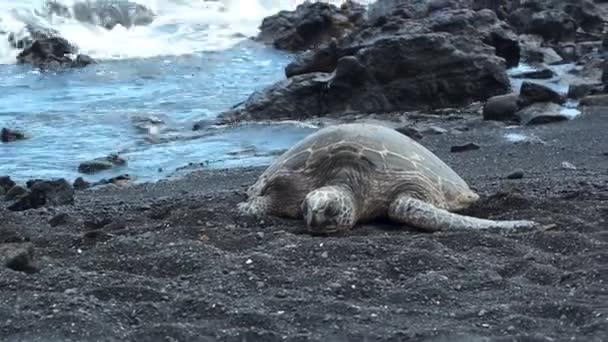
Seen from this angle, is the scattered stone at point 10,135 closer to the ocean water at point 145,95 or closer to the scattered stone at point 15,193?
the ocean water at point 145,95

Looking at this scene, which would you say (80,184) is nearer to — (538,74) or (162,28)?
(538,74)

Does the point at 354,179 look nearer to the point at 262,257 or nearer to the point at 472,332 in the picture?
the point at 262,257

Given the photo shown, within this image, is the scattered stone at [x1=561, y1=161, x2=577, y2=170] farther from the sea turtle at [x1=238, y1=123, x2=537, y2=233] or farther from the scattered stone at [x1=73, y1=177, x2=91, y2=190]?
the scattered stone at [x1=73, y1=177, x2=91, y2=190]

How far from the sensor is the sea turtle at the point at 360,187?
5480mm

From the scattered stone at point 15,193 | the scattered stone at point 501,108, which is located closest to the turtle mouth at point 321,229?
the scattered stone at point 15,193

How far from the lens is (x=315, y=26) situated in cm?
1922

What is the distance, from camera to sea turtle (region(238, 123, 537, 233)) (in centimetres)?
548

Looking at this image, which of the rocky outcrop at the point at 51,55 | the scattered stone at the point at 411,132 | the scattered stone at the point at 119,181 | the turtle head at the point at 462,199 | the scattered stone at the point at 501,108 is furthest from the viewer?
the rocky outcrop at the point at 51,55

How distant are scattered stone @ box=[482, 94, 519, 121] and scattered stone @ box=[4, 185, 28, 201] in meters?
4.99

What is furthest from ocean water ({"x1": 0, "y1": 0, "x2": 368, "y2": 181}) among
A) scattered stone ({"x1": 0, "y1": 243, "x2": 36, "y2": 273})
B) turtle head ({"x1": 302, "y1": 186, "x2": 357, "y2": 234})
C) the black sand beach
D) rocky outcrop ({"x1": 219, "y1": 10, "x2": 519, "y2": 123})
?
scattered stone ({"x1": 0, "y1": 243, "x2": 36, "y2": 273})

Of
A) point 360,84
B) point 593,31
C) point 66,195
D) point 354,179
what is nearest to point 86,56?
point 360,84

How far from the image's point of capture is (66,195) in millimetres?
7367

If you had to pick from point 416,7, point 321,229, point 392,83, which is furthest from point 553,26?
point 321,229

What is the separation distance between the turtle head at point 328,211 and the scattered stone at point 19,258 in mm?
1438
